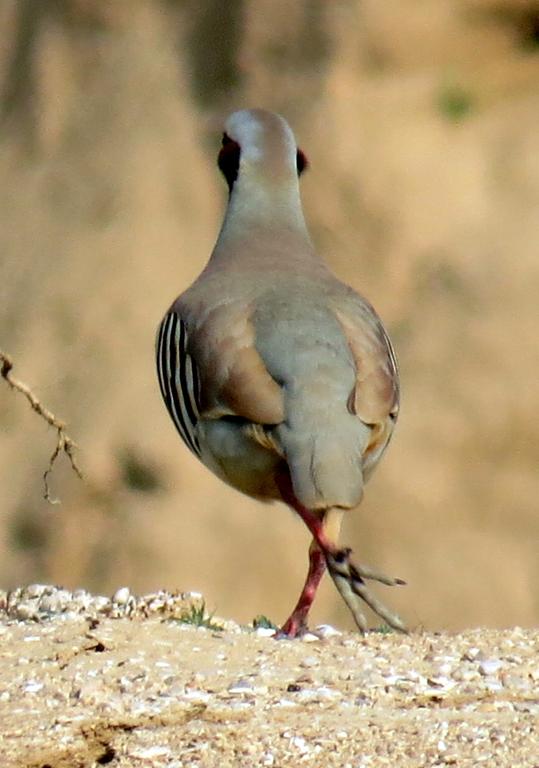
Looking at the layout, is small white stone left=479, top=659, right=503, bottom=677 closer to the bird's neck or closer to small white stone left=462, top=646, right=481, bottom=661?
small white stone left=462, top=646, right=481, bottom=661

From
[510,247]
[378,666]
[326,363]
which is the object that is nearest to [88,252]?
[510,247]

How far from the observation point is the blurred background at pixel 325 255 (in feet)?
33.6

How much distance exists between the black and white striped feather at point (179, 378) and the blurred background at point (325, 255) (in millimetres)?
4356

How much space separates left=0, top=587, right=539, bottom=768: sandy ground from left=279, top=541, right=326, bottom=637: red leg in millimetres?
276

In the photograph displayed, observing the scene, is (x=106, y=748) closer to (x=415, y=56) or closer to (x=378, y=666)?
(x=378, y=666)

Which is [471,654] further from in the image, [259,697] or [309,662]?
[259,697]

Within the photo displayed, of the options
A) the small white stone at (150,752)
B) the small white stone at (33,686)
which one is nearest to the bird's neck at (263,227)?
the small white stone at (33,686)

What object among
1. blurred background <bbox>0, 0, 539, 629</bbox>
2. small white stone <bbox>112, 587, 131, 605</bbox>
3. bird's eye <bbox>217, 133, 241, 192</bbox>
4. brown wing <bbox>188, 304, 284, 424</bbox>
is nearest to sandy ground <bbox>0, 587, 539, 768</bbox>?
brown wing <bbox>188, 304, 284, 424</bbox>

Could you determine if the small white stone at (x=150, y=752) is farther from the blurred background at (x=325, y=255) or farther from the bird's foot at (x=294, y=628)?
the blurred background at (x=325, y=255)

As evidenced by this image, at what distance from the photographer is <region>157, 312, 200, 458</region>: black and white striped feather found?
5469 mm

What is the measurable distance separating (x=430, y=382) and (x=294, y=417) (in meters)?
5.30

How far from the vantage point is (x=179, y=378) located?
5.62m

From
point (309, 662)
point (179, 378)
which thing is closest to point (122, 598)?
point (179, 378)

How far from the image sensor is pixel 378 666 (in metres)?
4.26
